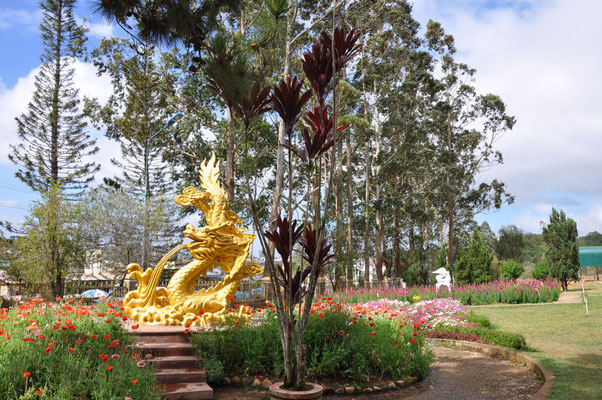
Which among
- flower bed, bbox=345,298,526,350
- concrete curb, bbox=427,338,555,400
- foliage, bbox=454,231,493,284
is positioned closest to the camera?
concrete curb, bbox=427,338,555,400

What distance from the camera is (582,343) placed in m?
8.32

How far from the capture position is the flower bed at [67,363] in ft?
13.1

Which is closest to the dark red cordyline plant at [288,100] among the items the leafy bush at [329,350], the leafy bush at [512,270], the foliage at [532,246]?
the leafy bush at [329,350]

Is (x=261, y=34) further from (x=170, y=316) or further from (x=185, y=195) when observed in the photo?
(x=170, y=316)

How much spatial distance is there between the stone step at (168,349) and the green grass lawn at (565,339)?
471 cm

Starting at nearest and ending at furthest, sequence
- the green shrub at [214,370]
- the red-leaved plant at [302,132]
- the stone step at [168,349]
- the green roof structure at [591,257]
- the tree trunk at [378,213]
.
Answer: the red-leaved plant at [302,132]
the green shrub at [214,370]
the stone step at [168,349]
the green roof structure at [591,257]
the tree trunk at [378,213]

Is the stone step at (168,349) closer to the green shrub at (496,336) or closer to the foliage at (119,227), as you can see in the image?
the green shrub at (496,336)

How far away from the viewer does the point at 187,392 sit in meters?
5.54

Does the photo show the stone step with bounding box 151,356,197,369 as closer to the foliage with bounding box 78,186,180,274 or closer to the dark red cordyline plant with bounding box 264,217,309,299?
the dark red cordyline plant with bounding box 264,217,309,299

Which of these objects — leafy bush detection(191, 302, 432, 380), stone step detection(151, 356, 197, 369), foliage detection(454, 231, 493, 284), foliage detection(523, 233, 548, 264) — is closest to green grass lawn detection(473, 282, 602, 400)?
leafy bush detection(191, 302, 432, 380)

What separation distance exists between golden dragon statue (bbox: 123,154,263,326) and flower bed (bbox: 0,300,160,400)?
2.00m

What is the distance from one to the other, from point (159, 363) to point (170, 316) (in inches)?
66.5

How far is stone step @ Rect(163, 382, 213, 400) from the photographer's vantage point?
5.43 m

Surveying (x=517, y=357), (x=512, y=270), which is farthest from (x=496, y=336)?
(x=512, y=270)
